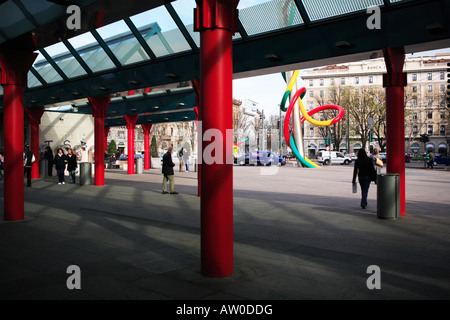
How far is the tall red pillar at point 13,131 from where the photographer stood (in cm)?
935

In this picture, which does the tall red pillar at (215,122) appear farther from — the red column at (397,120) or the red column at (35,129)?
the red column at (35,129)

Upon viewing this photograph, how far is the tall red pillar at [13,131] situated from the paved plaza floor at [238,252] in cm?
53

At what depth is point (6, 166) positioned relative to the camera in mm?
9375

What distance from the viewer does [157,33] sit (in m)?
13.2

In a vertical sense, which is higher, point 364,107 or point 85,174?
point 364,107

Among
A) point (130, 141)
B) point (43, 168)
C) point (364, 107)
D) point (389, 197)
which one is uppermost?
point (364, 107)

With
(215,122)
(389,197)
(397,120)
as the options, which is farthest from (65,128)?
(215,122)

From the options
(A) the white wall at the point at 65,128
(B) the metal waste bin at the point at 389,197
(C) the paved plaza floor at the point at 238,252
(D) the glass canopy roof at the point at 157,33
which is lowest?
(C) the paved plaza floor at the point at 238,252

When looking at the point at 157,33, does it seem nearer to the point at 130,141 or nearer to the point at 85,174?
the point at 85,174

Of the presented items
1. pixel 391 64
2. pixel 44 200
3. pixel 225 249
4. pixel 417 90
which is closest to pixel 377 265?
pixel 225 249

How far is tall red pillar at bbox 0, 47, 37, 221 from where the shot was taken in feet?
30.7

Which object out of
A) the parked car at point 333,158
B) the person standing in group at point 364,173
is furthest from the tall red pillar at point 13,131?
the parked car at point 333,158

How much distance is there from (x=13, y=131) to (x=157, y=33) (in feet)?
19.4

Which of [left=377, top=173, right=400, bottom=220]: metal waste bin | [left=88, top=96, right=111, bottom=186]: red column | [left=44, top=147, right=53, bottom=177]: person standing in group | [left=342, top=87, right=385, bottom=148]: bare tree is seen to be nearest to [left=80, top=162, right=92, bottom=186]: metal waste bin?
[left=88, top=96, right=111, bottom=186]: red column
